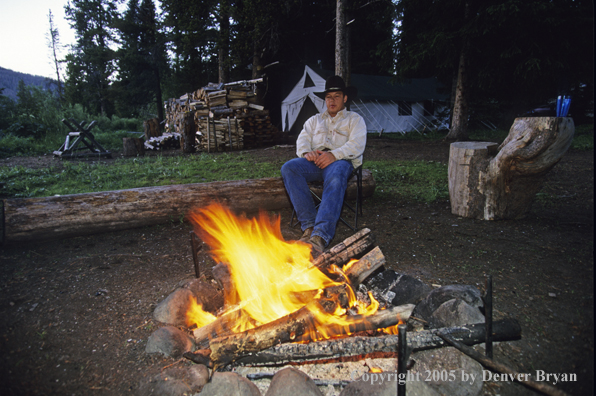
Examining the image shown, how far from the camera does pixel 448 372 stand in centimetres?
164

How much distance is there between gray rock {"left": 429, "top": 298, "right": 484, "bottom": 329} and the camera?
1831mm

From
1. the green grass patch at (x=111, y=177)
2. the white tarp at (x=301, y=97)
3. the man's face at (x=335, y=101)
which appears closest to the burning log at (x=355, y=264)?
the man's face at (x=335, y=101)

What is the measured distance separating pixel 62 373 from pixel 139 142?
10.8 m

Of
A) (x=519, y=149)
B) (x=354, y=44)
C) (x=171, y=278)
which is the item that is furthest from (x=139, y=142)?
(x=354, y=44)

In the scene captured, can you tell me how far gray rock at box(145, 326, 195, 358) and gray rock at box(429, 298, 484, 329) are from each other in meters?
1.50

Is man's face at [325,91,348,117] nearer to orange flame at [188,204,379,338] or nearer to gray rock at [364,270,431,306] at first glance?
orange flame at [188,204,379,338]

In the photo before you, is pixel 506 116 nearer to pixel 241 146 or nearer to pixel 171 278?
pixel 241 146

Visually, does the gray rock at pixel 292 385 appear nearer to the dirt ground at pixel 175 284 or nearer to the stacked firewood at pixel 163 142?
the dirt ground at pixel 175 284

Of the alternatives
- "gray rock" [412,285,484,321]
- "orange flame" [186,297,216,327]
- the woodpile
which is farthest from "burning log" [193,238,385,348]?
the woodpile

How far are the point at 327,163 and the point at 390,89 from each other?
16741 mm

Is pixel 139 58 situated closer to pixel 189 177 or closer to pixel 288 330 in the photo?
pixel 189 177

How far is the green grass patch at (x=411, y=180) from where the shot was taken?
5.25 m

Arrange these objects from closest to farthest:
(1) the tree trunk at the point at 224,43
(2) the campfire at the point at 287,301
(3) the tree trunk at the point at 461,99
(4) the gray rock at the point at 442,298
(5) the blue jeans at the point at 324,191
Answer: (2) the campfire at the point at 287,301
(4) the gray rock at the point at 442,298
(5) the blue jeans at the point at 324,191
(3) the tree trunk at the point at 461,99
(1) the tree trunk at the point at 224,43

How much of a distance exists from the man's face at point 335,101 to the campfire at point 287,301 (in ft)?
6.46
